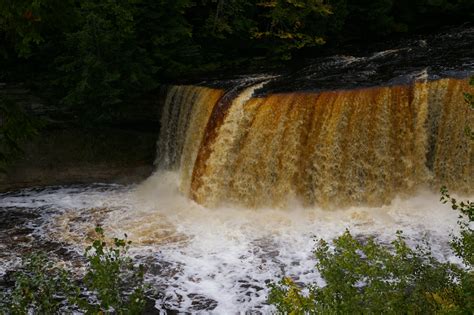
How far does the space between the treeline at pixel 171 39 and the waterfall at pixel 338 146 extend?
132 inches

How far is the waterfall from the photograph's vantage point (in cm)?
1153

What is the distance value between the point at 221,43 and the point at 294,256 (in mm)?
10466

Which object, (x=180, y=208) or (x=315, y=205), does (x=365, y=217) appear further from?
(x=180, y=208)

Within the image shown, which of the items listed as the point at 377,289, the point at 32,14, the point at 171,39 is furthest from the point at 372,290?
the point at 171,39

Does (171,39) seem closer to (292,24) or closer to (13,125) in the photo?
(292,24)

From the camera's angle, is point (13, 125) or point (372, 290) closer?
point (372, 290)

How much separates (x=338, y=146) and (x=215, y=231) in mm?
3429

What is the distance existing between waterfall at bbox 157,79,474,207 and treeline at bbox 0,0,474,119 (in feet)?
11.0

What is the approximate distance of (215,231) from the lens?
35.9 feet

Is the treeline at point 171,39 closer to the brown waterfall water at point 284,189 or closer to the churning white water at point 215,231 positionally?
the brown waterfall water at point 284,189

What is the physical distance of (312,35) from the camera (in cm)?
1894

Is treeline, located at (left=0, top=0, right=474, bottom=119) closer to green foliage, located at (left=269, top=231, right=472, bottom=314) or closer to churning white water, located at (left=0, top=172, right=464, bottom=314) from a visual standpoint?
churning white water, located at (left=0, top=172, right=464, bottom=314)

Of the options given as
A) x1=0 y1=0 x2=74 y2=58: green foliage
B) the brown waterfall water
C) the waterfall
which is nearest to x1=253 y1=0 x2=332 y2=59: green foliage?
the brown waterfall water

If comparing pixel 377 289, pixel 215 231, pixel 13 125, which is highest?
pixel 13 125
